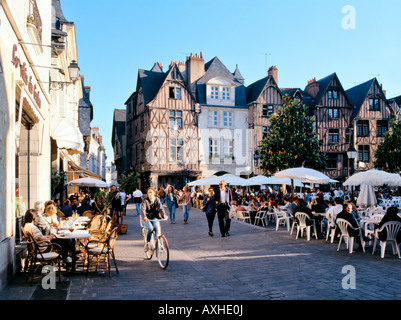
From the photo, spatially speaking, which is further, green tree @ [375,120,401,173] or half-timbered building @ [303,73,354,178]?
half-timbered building @ [303,73,354,178]

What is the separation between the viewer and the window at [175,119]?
110 feet

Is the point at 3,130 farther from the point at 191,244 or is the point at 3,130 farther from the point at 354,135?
the point at 354,135

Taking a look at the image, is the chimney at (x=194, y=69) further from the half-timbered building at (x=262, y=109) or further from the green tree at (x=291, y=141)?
the green tree at (x=291, y=141)

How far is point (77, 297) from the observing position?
518 cm

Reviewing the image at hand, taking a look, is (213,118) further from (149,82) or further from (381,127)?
(381,127)

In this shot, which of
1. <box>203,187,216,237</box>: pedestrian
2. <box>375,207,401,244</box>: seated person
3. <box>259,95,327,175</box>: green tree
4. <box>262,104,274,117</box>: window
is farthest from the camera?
<box>262,104,274,117</box>: window

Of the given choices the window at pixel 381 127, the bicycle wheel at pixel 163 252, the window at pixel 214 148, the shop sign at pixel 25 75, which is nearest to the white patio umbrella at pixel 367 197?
the bicycle wheel at pixel 163 252

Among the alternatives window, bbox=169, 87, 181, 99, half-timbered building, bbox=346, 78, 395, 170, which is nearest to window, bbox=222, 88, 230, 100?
window, bbox=169, 87, 181, 99

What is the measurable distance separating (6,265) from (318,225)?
30.1 feet

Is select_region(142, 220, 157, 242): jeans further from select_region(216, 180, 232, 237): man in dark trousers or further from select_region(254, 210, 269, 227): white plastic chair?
select_region(254, 210, 269, 227): white plastic chair

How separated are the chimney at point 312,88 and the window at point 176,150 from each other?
1501cm

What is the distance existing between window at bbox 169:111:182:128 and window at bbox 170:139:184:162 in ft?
4.41

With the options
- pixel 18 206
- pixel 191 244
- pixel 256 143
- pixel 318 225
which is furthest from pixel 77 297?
pixel 256 143

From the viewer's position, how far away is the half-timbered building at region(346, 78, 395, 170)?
1476 inches
